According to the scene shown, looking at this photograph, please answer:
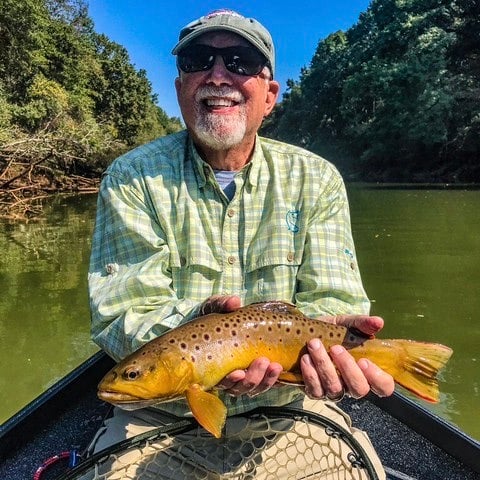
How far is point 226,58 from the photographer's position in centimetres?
271

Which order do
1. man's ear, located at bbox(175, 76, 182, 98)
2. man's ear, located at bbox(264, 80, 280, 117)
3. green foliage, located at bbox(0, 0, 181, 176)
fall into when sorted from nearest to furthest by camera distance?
man's ear, located at bbox(175, 76, 182, 98) < man's ear, located at bbox(264, 80, 280, 117) < green foliage, located at bbox(0, 0, 181, 176)

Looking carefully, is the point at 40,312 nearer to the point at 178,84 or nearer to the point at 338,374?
Result: the point at 178,84

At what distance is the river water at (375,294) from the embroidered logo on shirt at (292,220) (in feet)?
9.82

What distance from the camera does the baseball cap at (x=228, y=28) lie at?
2.67 metres

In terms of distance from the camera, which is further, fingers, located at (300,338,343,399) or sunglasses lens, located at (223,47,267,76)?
sunglasses lens, located at (223,47,267,76)

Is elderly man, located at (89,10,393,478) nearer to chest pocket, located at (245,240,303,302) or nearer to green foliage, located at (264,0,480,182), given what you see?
chest pocket, located at (245,240,303,302)

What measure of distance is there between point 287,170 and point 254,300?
2.19 feet

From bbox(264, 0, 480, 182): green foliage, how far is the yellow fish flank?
31.1 m

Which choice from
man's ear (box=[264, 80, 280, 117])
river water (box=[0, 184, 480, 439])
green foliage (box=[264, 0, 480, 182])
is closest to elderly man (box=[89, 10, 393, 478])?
man's ear (box=[264, 80, 280, 117])

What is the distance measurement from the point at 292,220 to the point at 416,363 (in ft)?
3.16

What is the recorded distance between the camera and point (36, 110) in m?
28.6

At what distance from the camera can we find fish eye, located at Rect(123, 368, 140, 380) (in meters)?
1.87

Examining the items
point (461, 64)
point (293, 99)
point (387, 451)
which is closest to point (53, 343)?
point (387, 451)

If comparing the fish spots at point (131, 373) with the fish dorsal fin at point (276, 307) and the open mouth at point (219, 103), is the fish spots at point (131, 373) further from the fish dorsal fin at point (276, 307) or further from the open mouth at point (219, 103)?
the open mouth at point (219, 103)
